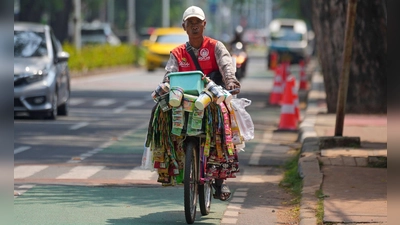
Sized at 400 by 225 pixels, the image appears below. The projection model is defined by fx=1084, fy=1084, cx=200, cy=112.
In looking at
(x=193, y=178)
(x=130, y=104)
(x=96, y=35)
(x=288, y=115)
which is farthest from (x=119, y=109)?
(x=96, y=35)

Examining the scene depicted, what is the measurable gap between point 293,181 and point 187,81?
3.28 meters

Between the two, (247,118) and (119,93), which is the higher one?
(247,118)

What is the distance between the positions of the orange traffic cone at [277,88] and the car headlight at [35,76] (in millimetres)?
6622

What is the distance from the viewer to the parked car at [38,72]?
1972cm

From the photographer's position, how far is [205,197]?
32.4 feet

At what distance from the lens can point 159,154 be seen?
9516 mm

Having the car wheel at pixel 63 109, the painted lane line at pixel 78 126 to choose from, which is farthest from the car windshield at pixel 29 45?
the painted lane line at pixel 78 126

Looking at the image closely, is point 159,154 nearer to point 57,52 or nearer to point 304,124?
point 304,124

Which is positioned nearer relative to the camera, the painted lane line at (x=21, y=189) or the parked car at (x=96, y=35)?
the painted lane line at (x=21, y=189)

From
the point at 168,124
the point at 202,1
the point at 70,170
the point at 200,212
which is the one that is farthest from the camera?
the point at 202,1

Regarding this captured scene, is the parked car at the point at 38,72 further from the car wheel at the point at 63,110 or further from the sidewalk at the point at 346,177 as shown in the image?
the sidewalk at the point at 346,177

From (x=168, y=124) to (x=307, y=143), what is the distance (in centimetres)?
555

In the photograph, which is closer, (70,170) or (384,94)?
(70,170)

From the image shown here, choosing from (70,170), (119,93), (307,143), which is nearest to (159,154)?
(70,170)
